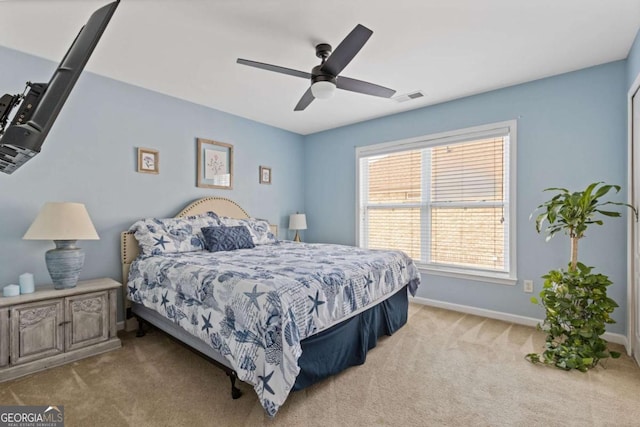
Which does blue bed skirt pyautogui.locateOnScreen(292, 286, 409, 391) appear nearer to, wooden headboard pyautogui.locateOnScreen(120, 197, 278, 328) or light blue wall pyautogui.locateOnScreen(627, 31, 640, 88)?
wooden headboard pyautogui.locateOnScreen(120, 197, 278, 328)

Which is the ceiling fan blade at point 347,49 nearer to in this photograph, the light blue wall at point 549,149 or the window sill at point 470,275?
the light blue wall at point 549,149

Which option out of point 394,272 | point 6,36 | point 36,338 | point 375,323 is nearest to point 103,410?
point 36,338

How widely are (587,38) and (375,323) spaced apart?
2.78 metres

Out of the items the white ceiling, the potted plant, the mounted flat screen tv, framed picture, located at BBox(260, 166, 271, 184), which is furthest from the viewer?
framed picture, located at BBox(260, 166, 271, 184)

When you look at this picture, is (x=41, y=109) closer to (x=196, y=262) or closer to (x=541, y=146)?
(x=196, y=262)

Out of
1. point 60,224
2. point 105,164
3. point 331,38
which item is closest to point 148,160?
point 105,164

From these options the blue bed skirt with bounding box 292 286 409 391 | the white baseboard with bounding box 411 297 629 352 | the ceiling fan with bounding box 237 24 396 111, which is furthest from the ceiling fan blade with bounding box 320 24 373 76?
the white baseboard with bounding box 411 297 629 352

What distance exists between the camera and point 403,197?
13.7ft

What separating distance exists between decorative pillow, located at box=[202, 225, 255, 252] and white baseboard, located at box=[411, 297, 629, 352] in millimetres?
2222

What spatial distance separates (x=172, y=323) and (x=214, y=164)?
2.10 m

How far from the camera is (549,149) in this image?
3.06 m

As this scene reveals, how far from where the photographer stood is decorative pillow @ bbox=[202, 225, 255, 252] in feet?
10.7

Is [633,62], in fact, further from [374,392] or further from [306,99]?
[374,392]

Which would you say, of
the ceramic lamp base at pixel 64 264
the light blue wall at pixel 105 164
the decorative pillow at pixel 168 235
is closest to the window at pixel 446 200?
the light blue wall at pixel 105 164
